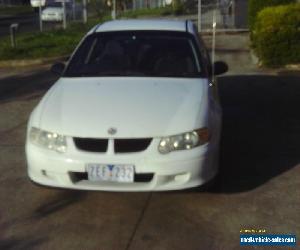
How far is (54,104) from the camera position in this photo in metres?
5.21

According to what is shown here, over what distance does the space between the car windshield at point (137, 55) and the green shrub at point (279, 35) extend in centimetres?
575

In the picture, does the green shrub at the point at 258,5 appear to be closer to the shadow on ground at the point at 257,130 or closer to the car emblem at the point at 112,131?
the shadow on ground at the point at 257,130

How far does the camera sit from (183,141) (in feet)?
15.4

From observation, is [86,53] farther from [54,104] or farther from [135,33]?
[54,104]

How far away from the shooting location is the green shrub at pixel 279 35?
11602mm

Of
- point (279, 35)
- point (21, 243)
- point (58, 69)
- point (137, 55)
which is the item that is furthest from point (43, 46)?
point (21, 243)

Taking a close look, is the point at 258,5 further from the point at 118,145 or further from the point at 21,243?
the point at 21,243

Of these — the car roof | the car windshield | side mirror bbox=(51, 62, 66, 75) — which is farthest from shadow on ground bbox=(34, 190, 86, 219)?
the car roof

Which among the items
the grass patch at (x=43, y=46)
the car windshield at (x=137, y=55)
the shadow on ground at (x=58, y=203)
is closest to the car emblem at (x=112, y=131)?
the shadow on ground at (x=58, y=203)

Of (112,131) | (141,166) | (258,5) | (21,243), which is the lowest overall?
(21,243)

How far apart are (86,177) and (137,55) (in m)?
1.84

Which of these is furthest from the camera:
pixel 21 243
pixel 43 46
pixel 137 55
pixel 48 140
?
pixel 43 46

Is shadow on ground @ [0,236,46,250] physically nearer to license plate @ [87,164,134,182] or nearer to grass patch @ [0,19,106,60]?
license plate @ [87,164,134,182]

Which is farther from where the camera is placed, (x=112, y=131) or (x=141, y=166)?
(x=112, y=131)
